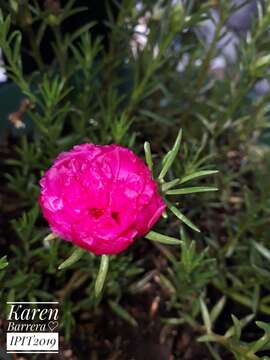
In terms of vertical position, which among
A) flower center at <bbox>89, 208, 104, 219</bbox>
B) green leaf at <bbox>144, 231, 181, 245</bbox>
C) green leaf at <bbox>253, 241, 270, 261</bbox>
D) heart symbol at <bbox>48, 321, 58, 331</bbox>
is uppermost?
flower center at <bbox>89, 208, 104, 219</bbox>

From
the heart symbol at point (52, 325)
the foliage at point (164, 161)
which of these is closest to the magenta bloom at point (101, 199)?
the foliage at point (164, 161)

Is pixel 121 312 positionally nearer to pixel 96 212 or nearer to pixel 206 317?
pixel 206 317

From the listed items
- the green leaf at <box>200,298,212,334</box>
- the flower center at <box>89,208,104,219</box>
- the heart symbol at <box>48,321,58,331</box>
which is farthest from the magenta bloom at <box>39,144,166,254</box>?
the green leaf at <box>200,298,212,334</box>

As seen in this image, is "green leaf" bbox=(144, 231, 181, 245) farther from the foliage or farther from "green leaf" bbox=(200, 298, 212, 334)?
"green leaf" bbox=(200, 298, 212, 334)

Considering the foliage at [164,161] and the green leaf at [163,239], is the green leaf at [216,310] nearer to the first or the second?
the foliage at [164,161]

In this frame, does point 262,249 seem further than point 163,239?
Yes

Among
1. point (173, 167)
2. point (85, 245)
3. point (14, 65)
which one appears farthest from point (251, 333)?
point (14, 65)

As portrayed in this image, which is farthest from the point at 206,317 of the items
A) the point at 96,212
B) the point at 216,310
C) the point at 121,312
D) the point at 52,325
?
the point at 96,212

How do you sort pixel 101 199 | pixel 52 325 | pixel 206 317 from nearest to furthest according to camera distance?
1. pixel 101 199
2. pixel 52 325
3. pixel 206 317

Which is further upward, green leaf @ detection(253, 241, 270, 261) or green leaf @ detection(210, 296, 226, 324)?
green leaf @ detection(253, 241, 270, 261)
